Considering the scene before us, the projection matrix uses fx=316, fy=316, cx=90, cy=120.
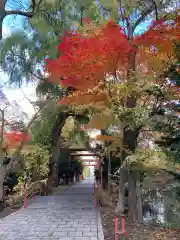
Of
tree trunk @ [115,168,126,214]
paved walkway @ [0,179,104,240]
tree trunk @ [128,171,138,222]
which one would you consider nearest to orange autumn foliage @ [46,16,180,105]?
tree trunk @ [128,171,138,222]

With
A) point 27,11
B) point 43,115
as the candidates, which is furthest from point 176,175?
point 43,115

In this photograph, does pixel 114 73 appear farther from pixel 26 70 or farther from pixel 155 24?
pixel 26 70

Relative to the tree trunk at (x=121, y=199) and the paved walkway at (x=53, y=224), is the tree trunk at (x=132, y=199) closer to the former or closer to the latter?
the tree trunk at (x=121, y=199)

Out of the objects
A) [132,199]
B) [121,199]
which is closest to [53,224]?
[132,199]

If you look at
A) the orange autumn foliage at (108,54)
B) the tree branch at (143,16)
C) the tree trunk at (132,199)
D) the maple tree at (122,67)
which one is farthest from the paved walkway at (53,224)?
the tree branch at (143,16)

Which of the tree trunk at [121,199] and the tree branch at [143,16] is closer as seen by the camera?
the tree branch at [143,16]

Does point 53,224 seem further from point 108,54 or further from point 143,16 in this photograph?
point 143,16

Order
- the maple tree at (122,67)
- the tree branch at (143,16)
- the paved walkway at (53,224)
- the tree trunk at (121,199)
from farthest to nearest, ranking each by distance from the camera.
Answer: the tree trunk at (121,199) < the tree branch at (143,16) < the maple tree at (122,67) < the paved walkway at (53,224)

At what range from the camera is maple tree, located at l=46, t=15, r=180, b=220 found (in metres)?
9.39

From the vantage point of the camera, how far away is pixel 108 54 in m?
9.48

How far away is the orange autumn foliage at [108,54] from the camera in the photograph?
365 inches

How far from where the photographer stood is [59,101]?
46.9 ft

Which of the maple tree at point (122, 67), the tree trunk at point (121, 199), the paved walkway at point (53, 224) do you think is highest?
the maple tree at point (122, 67)

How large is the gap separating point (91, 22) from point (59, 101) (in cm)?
535
